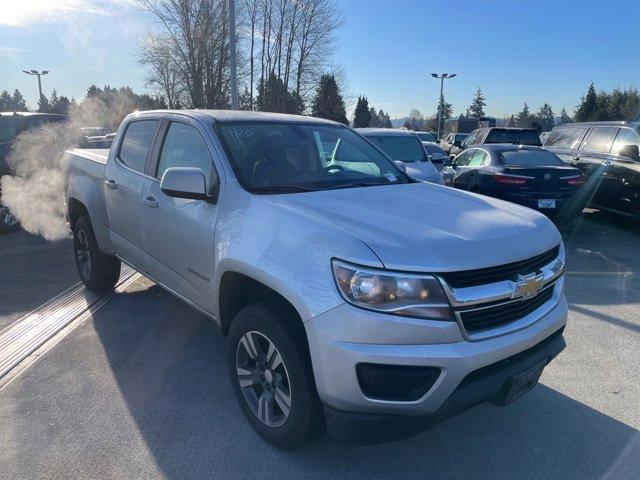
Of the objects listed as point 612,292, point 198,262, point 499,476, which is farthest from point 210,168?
point 612,292

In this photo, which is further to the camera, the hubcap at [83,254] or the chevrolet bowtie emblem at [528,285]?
the hubcap at [83,254]

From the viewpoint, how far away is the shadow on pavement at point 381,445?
2.80 meters


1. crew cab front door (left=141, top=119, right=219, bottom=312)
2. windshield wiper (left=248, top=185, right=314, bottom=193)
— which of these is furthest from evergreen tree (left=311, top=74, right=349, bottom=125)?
windshield wiper (left=248, top=185, right=314, bottom=193)

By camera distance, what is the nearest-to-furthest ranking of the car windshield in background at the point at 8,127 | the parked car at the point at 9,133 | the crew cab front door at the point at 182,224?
1. the crew cab front door at the point at 182,224
2. the parked car at the point at 9,133
3. the car windshield in background at the point at 8,127

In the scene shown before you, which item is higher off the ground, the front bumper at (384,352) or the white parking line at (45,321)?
→ the front bumper at (384,352)

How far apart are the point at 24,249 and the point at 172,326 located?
4.12 meters

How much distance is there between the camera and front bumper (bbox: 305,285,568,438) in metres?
2.30

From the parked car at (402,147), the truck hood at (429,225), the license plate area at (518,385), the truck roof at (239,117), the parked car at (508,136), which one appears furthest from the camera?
the parked car at (508,136)

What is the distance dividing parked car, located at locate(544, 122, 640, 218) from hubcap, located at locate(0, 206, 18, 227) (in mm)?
9723

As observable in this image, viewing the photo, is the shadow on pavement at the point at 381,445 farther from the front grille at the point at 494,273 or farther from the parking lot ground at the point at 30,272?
the parking lot ground at the point at 30,272

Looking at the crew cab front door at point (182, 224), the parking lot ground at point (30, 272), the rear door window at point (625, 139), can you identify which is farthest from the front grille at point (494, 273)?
the rear door window at point (625, 139)

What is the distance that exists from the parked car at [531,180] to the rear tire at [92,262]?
4.91 metres

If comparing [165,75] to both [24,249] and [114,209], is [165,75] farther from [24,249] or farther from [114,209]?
[114,209]

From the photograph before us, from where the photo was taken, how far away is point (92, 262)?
5406 millimetres
